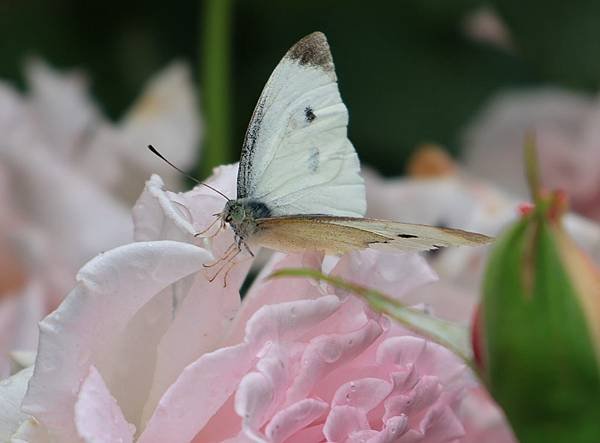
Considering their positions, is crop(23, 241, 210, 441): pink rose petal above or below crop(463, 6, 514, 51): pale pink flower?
above

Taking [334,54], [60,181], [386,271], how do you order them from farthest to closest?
[334,54]
[60,181]
[386,271]

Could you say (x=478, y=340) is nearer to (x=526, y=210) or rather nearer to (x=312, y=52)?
(x=526, y=210)

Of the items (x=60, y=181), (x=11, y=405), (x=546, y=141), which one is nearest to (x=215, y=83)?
(x=60, y=181)

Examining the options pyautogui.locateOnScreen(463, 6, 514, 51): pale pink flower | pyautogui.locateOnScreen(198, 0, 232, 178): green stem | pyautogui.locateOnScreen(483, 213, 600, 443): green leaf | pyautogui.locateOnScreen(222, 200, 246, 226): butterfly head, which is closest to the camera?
pyautogui.locateOnScreen(483, 213, 600, 443): green leaf

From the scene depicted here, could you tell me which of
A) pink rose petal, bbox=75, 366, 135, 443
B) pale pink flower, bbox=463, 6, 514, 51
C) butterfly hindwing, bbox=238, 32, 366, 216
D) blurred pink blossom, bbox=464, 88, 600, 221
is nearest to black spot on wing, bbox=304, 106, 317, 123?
butterfly hindwing, bbox=238, 32, 366, 216

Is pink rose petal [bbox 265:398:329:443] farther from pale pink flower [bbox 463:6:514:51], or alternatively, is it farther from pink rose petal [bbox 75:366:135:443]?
pale pink flower [bbox 463:6:514:51]

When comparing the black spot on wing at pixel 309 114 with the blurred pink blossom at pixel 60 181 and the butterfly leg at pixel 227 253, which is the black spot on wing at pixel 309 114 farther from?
the blurred pink blossom at pixel 60 181

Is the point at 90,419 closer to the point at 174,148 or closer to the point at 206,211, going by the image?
the point at 206,211

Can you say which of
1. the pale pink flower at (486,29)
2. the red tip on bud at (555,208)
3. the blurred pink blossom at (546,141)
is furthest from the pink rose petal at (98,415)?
the pale pink flower at (486,29)
